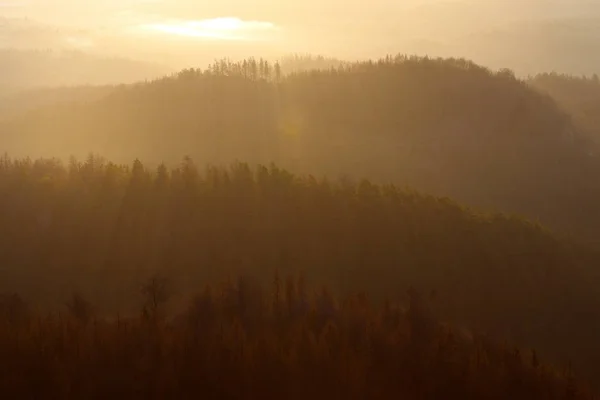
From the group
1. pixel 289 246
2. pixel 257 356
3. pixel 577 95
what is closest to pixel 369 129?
pixel 577 95

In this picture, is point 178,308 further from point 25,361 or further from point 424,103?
point 424,103

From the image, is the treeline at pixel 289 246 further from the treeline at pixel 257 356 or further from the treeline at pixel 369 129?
the treeline at pixel 369 129

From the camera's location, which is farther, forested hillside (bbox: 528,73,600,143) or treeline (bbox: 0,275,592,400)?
forested hillside (bbox: 528,73,600,143)

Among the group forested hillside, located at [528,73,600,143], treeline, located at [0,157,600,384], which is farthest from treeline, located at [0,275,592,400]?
forested hillside, located at [528,73,600,143]

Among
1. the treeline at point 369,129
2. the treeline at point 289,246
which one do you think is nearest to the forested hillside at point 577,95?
the treeline at point 369,129

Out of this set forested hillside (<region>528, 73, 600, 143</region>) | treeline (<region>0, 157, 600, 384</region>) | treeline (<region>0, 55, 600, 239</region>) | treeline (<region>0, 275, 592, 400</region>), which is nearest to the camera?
treeline (<region>0, 275, 592, 400</region>)

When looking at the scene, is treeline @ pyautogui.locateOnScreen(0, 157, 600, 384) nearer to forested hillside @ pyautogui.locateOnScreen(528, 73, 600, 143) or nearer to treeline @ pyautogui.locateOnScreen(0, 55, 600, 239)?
treeline @ pyautogui.locateOnScreen(0, 55, 600, 239)

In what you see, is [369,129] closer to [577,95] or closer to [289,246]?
[577,95]
